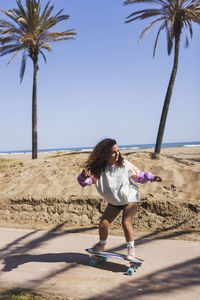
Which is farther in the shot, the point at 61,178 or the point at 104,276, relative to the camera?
the point at 61,178

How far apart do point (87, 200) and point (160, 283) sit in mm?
3413

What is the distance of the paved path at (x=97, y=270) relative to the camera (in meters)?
2.94

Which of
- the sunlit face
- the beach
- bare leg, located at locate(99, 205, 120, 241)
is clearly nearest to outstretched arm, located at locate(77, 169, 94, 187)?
the sunlit face

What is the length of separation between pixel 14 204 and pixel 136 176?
4196 mm

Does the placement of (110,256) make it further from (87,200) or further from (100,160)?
(87,200)

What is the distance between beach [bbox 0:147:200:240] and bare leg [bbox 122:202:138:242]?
1.73 metres

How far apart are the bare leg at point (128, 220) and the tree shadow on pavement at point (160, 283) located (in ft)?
1.56

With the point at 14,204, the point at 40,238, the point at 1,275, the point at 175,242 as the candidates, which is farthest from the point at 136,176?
the point at 14,204

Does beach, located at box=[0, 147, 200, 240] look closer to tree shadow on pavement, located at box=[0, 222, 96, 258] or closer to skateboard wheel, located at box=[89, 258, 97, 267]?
tree shadow on pavement, located at box=[0, 222, 96, 258]

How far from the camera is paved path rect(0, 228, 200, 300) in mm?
2943

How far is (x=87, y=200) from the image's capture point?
20.8 feet

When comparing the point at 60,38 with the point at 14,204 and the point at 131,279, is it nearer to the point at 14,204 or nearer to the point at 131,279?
the point at 14,204

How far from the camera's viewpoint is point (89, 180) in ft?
11.7

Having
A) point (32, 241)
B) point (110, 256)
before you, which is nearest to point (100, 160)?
point (110, 256)
